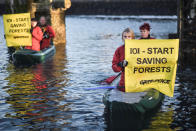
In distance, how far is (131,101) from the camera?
7023 mm

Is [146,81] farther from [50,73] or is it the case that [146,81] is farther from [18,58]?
[18,58]

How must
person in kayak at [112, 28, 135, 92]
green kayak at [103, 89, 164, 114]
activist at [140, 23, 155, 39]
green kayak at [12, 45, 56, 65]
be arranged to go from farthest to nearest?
green kayak at [12, 45, 56, 65]
activist at [140, 23, 155, 39]
person in kayak at [112, 28, 135, 92]
green kayak at [103, 89, 164, 114]

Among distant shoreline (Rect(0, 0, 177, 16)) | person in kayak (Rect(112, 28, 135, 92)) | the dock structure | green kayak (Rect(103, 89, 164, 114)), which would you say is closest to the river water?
green kayak (Rect(103, 89, 164, 114))

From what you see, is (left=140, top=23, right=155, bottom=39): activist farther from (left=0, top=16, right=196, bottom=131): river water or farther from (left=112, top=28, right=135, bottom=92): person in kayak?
(left=0, top=16, right=196, bottom=131): river water

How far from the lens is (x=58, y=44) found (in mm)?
24047

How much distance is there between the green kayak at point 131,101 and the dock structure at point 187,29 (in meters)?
8.39

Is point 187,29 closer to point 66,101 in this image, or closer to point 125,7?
point 66,101

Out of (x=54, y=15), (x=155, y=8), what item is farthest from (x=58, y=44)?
(x=155, y=8)

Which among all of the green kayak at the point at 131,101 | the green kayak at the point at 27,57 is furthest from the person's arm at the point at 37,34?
the green kayak at the point at 131,101

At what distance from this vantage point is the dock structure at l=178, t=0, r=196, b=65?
1584 centimetres

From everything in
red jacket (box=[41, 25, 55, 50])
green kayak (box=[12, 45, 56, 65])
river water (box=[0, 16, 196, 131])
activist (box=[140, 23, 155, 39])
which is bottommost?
river water (box=[0, 16, 196, 131])

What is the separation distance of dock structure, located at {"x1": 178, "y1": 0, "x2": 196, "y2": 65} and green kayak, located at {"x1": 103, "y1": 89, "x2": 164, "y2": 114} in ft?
27.5

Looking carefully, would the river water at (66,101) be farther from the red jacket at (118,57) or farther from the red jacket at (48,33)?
the red jacket at (48,33)

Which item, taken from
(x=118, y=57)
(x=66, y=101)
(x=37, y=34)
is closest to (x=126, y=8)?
(x=37, y=34)
